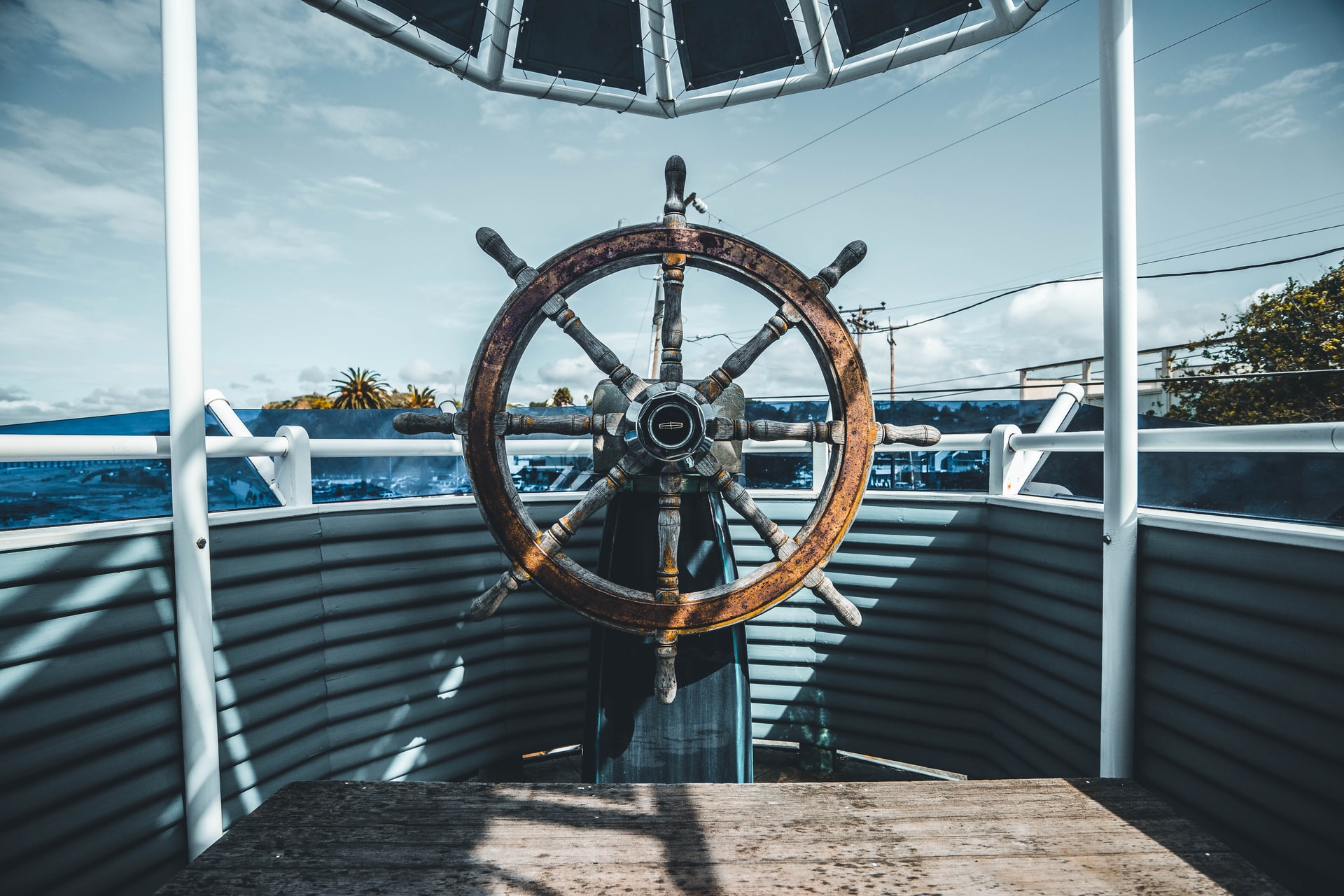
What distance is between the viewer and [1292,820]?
1.10 metres

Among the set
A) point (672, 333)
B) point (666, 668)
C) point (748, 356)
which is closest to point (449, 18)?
point (672, 333)

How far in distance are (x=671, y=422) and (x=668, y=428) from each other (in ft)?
0.04

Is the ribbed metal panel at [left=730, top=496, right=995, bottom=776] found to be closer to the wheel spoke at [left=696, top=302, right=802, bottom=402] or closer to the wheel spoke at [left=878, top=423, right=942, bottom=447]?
the wheel spoke at [left=878, top=423, right=942, bottom=447]

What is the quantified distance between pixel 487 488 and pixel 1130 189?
1497mm

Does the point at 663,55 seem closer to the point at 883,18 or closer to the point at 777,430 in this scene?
the point at 883,18

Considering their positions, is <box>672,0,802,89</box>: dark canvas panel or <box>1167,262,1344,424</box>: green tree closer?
<box>672,0,802,89</box>: dark canvas panel

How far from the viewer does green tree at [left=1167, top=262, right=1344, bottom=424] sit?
25.8ft

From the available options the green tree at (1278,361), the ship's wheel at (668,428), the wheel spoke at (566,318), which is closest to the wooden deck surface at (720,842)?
the ship's wheel at (668,428)

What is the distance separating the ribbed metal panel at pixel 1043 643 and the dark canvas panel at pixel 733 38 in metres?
1.67

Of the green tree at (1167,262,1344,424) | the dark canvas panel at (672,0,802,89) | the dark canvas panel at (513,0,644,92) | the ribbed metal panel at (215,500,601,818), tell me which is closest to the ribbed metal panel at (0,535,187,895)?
the ribbed metal panel at (215,500,601,818)

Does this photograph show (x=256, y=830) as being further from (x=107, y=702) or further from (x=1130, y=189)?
(x=1130, y=189)

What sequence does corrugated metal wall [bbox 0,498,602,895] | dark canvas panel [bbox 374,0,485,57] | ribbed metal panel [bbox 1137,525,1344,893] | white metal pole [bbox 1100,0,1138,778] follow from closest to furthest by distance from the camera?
1. ribbed metal panel [bbox 1137,525,1344,893]
2. corrugated metal wall [bbox 0,498,602,895]
3. white metal pole [bbox 1100,0,1138,778]
4. dark canvas panel [bbox 374,0,485,57]

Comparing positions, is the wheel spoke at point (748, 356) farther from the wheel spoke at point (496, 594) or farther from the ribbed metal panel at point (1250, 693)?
the ribbed metal panel at point (1250, 693)

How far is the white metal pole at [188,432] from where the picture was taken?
127cm
